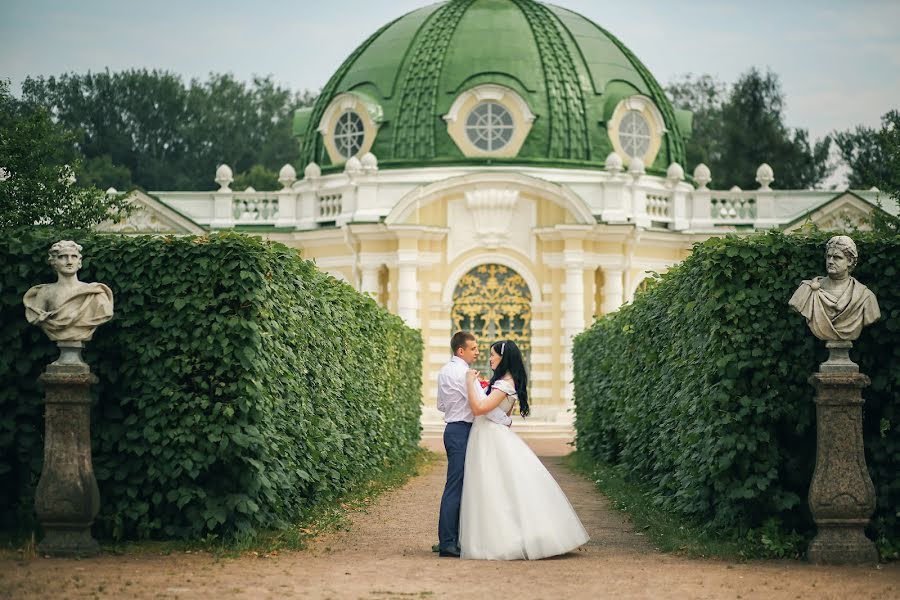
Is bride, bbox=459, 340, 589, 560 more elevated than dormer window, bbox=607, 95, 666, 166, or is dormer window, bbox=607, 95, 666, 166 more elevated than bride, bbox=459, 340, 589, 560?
dormer window, bbox=607, 95, 666, 166

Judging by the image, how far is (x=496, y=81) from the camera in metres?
40.7

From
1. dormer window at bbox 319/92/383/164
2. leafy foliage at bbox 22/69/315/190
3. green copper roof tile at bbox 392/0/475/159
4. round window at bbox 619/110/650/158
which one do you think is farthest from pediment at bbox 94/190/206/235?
leafy foliage at bbox 22/69/315/190

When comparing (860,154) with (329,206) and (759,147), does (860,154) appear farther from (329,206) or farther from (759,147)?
(329,206)

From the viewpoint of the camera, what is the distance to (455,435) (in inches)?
488

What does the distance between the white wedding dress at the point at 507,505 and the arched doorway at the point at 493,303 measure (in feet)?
87.0

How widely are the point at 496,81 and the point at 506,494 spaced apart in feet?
97.0

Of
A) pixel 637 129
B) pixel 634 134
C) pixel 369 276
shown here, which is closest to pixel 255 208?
pixel 369 276

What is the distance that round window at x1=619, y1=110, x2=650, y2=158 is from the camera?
42625 mm

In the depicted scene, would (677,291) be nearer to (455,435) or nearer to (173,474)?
(455,435)

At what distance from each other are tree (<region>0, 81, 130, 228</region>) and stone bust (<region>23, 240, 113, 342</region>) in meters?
13.4

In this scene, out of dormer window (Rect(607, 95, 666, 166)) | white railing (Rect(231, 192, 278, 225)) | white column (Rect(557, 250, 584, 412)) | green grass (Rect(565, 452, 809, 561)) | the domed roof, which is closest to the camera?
green grass (Rect(565, 452, 809, 561))

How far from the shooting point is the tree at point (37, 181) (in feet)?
82.7

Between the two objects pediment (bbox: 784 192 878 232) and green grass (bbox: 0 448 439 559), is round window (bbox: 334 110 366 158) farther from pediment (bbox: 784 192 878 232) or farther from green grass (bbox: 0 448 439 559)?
green grass (bbox: 0 448 439 559)

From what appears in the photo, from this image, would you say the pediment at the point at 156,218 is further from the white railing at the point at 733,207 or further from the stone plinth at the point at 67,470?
the stone plinth at the point at 67,470
